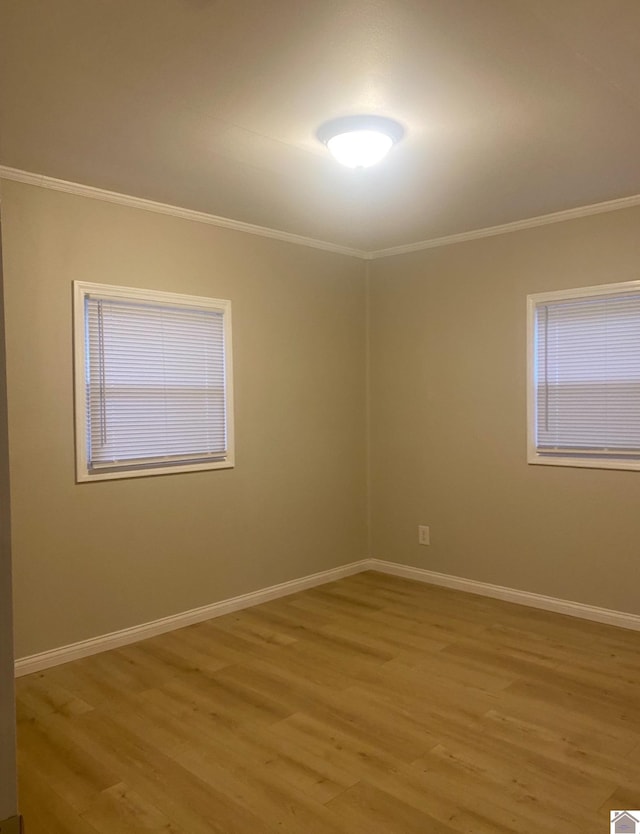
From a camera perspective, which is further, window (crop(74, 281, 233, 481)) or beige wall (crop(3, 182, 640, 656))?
window (crop(74, 281, 233, 481))

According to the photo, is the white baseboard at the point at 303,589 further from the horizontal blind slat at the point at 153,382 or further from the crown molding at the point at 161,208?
the crown molding at the point at 161,208

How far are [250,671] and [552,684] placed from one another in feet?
4.93

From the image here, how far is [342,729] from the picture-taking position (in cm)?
282

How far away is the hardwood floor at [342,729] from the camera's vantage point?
226 cm

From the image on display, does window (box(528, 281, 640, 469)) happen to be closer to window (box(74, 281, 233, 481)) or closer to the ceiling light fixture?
the ceiling light fixture

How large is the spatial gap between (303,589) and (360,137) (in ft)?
10.5

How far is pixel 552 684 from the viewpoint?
3225 mm

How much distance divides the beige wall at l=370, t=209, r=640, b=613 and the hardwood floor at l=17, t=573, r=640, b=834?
462 mm

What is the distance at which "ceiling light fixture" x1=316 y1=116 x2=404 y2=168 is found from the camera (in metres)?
2.78

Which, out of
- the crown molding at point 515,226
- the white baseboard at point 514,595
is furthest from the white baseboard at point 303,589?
the crown molding at point 515,226

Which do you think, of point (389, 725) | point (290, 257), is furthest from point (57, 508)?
point (290, 257)

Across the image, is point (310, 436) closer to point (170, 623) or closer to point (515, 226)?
point (170, 623)

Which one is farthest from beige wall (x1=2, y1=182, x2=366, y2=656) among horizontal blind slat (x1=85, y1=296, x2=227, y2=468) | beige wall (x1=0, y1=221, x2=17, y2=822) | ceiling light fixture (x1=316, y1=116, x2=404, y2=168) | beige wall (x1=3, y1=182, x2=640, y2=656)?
beige wall (x1=0, y1=221, x2=17, y2=822)

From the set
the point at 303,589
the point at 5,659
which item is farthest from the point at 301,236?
the point at 5,659
